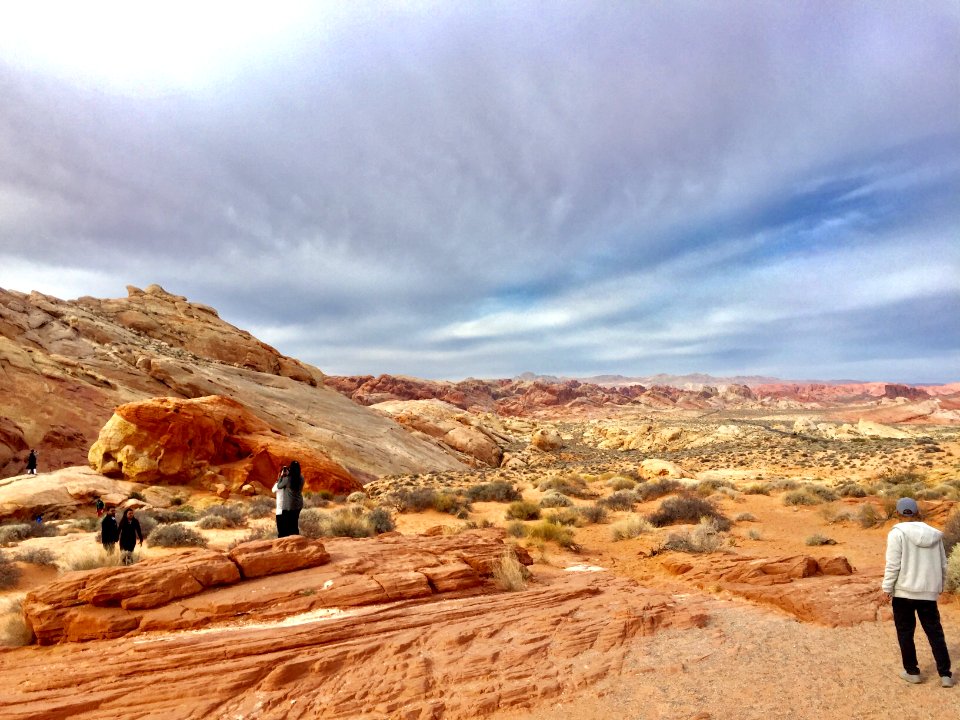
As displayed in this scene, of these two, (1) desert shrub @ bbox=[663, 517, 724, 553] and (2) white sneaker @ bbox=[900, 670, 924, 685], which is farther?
(1) desert shrub @ bbox=[663, 517, 724, 553]

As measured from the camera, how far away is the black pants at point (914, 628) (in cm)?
496

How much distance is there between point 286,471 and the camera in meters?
10.3

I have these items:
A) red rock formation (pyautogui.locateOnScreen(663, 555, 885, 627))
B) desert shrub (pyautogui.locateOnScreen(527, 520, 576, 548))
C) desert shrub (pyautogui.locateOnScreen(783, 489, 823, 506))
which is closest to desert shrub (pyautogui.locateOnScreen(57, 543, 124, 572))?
desert shrub (pyautogui.locateOnScreen(527, 520, 576, 548))

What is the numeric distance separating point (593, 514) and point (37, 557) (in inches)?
532

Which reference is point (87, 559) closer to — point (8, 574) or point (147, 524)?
point (8, 574)

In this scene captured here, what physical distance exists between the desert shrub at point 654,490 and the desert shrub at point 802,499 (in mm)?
3762

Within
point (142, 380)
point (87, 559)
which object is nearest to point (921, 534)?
point (87, 559)

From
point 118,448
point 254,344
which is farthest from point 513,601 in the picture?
point 254,344

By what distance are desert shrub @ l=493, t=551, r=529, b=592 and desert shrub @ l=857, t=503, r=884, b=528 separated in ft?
35.4

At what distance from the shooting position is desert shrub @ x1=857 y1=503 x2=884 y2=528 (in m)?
13.8

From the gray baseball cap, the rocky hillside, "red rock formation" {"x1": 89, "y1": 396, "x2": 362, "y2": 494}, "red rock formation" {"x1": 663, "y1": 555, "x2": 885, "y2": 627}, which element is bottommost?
"red rock formation" {"x1": 663, "y1": 555, "x2": 885, "y2": 627}

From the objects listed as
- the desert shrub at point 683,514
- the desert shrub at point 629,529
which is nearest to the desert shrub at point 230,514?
the desert shrub at point 629,529

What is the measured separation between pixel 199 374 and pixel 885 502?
111ft

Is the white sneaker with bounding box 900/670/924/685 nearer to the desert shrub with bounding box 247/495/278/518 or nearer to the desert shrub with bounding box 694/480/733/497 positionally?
the desert shrub with bounding box 694/480/733/497
